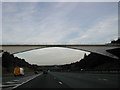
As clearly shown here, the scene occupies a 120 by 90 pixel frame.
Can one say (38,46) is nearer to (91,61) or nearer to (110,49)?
(110,49)

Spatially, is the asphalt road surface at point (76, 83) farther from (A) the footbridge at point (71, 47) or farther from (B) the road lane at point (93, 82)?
(A) the footbridge at point (71, 47)

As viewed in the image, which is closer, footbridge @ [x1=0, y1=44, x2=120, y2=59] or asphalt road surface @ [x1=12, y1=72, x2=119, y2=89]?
asphalt road surface @ [x1=12, y1=72, x2=119, y2=89]

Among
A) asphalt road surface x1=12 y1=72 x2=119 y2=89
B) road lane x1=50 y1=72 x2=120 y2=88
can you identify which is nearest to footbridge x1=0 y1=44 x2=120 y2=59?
road lane x1=50 y1=72 x2=120 y2=88

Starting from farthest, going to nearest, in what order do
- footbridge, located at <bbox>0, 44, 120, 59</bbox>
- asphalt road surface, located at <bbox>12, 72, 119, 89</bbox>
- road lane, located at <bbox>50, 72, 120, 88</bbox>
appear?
footbridge, located at <bbox>0, 44, 120, 59</bbox>, asphalt road surface, located at <bbox>12, 72, 119, 89</bbox>, road lane, located at <bbox>50, 72, 120, 88</bbox>

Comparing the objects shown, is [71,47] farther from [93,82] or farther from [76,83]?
[76,83]

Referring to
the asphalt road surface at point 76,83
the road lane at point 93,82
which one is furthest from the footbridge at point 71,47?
the asphalt road surface at point 76,83

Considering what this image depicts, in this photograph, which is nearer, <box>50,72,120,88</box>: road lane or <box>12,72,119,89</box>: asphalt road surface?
<box>50,72,120,88</box>: road lane

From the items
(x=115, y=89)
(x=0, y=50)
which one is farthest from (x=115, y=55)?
(x=115, y=89)

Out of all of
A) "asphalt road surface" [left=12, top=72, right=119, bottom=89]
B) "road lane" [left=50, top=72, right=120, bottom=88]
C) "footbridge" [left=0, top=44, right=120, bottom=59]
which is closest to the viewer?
"road lane" [left=50, top=72, right=120, bottom=88]

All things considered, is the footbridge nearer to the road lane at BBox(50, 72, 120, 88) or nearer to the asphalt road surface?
the road lane at BBox(50, 72, 120, 88)

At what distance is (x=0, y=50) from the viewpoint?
85250mm

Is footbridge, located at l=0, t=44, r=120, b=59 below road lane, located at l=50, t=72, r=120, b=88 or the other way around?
the other way around

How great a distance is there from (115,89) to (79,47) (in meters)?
77.8

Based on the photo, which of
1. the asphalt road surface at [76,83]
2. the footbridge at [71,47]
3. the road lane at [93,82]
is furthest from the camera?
the footbridge at [71,47]
